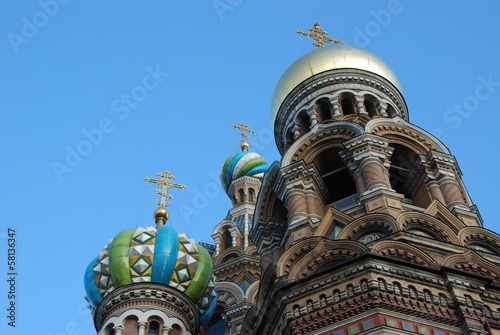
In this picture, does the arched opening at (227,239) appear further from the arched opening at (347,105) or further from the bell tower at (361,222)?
the arched opening at (347,105)

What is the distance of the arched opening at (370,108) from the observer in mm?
16219

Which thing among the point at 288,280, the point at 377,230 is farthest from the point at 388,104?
the point at 288,280

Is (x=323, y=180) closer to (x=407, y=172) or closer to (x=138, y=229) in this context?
(x=407, y=172)

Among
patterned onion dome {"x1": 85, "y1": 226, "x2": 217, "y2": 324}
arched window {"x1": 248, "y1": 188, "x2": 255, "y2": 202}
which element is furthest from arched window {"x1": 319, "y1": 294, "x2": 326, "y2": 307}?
arched window {"x1": 248, "y1": 188, "x2": 255, "y2": 202}

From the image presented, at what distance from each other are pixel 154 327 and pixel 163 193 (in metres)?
4.38

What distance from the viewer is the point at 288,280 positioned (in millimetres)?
11016

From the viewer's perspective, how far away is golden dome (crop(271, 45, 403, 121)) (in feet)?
54.9

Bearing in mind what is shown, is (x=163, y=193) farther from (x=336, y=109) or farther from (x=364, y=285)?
(x=364, y=285)

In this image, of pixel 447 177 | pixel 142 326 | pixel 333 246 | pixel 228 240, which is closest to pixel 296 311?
pixel 333 246

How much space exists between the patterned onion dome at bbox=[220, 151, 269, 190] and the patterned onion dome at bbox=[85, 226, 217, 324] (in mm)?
8331

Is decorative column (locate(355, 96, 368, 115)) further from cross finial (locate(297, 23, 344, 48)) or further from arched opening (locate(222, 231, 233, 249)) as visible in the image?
arched opening (locate(222, 231, 233, 249))

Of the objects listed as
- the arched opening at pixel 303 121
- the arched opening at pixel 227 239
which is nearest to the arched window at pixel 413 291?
the arched opening at pixel 303 121

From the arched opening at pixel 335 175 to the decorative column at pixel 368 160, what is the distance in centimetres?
89

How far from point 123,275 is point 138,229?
4.07 feet
